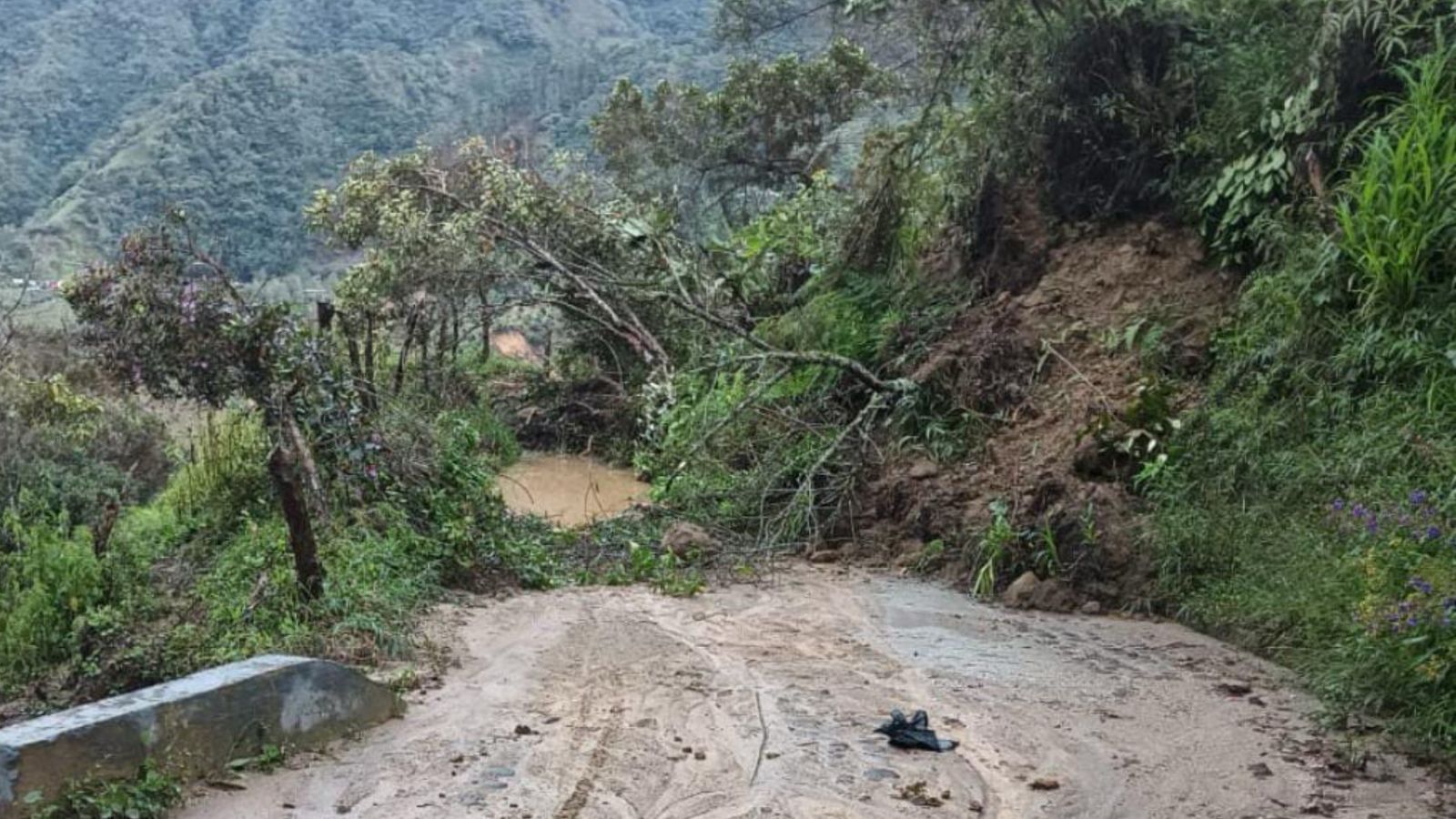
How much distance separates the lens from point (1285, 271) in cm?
750

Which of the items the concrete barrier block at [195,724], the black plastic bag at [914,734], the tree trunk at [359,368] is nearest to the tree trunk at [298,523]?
the concrete barrier block at [195,724]

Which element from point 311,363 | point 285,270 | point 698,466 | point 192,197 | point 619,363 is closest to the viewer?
point 311,363

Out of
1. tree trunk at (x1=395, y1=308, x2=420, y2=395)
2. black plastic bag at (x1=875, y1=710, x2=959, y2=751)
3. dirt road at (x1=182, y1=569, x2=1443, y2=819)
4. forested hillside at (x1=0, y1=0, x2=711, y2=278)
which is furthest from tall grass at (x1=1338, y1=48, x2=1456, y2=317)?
forested hillside at (x1=0, y1=0, x2=711, y2=278)

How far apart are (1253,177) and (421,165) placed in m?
10.7

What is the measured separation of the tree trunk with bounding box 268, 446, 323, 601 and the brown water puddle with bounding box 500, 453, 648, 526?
4.27 meters

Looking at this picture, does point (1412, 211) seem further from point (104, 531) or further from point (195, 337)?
point (104, 531)

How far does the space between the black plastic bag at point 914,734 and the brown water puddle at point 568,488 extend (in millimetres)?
5913

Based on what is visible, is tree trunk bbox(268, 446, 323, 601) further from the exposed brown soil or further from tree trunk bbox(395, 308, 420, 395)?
tree trunk bbox(395, 308, 420, 395)

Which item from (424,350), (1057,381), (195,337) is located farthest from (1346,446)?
(424,350)

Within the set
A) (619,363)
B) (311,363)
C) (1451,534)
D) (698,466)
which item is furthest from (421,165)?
(1451,534)

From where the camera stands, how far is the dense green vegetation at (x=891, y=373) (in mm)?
5832

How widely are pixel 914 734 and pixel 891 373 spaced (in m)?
6.06

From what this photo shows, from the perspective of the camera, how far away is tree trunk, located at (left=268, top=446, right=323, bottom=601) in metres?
5.70

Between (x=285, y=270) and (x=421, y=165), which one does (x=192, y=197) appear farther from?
(x=421, y=165)
